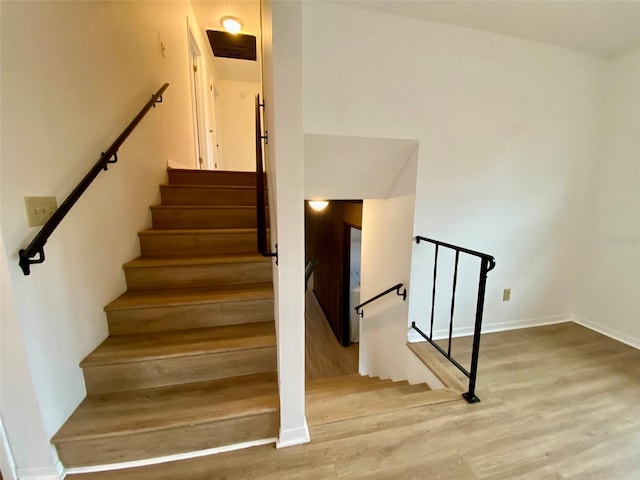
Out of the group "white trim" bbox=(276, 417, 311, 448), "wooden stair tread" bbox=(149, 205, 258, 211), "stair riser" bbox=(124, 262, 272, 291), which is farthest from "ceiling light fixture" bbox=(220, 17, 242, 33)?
"white trim" bbox=(276, 417, 311, 448)

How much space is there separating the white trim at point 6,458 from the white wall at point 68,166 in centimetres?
3

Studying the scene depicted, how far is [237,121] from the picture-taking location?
5.66 meters

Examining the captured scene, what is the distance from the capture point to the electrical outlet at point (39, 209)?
3.71 feet

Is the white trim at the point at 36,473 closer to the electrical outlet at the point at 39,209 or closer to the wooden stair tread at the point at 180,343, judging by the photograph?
the wooden stair tread at the point at 180,343

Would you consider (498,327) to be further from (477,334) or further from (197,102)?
(197,102)

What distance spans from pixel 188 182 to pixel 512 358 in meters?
3.24

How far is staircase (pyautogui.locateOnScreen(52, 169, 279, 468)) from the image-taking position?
127 cm

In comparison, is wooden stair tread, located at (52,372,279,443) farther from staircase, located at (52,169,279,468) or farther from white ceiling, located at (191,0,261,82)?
white ceiling, located at (191,0,261,82)

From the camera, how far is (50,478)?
1188mm

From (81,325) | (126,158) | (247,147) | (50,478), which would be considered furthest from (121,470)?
(247,147)

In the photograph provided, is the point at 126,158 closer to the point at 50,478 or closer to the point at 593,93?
the point at 50,478

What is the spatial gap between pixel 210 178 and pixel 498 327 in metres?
3.14

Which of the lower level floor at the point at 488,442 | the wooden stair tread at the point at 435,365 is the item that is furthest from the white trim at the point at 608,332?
the wooden stair tread at the point at 435,365

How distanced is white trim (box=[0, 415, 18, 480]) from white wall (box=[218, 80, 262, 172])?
5.16 metres
